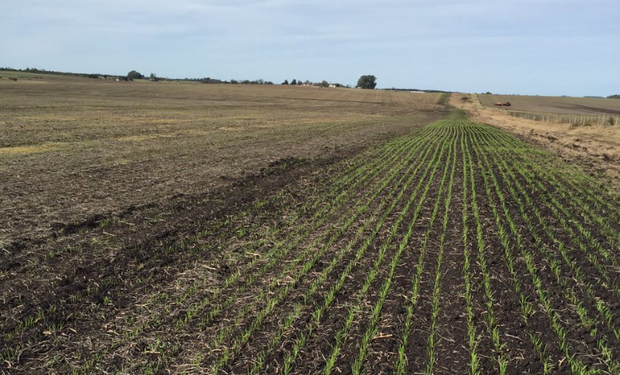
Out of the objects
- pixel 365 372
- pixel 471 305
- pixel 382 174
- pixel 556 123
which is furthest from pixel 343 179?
pixel 556 123

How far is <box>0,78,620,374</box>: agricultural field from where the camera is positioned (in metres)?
4.25

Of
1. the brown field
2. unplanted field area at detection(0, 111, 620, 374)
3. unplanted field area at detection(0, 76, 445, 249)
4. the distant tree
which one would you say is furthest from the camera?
the distant tree

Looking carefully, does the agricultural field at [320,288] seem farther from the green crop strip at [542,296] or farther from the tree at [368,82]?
the tree at [368,82]

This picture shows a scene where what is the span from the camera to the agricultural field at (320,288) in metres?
4.25

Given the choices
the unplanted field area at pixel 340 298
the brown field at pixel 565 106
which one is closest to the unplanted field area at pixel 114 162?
the unplanted field area at pixel 340 298

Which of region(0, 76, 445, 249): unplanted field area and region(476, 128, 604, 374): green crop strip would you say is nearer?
region(476, 128, 604, 374): green crop strip

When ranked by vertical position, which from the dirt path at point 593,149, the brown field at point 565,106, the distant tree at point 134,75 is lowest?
the dirt path at point 593,149

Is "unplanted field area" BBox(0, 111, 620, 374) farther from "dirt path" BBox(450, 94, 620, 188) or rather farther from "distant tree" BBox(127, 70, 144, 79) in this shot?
"distant tree" BBox(127, 70, 144, 79)

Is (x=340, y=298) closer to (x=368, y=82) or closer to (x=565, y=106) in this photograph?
(x=565, y=106)

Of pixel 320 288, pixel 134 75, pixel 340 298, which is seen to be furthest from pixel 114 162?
pixel 134 75

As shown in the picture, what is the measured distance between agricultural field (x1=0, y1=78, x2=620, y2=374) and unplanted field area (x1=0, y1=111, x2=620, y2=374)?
0.9 inches

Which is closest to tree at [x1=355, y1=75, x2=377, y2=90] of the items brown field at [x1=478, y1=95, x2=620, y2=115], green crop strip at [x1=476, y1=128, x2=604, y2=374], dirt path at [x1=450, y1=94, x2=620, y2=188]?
brown field at [x1=478, y1=95, x2=620, y2=115]

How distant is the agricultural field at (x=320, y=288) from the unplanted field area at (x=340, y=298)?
2 centimetres

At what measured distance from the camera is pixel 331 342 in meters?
4.52
